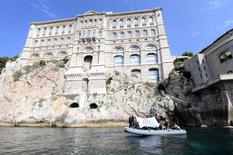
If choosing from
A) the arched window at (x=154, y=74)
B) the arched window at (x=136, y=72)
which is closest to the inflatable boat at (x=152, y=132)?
the arched window at (x=154, y=74)

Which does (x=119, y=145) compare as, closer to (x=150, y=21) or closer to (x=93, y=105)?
(x=93, y=105)

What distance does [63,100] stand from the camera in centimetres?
3638

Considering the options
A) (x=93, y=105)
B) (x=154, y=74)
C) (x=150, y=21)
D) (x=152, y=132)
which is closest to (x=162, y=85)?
(x=154, y=74)

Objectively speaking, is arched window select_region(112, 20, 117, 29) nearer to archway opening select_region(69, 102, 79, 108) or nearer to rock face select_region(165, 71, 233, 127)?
rock face select_region(165, 71, 233, 127)

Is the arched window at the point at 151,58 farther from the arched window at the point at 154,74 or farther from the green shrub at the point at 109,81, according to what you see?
the green shrub at the point at 109,81

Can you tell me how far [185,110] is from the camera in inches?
1235

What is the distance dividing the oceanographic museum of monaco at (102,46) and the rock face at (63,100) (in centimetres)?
259

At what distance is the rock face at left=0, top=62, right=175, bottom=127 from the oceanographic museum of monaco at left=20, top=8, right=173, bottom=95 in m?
2.59

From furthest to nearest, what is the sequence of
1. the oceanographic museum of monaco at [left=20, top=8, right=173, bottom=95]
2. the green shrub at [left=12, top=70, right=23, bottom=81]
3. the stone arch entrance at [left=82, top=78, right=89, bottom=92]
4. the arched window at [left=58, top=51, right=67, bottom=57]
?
the arched window at [left=58, top=51, right=67, bottom=57]
the green shrub at [left=12, top=70, right=23, bottom=81]
the oceanographic museum of monaco at [left=20, top=8, right=173, bottom=95]
the stone arch entrance at [left=82, top=78, right=89, bottom=92]

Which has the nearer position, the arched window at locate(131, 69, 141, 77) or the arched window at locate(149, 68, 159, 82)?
the arched window at locate(149, 68, 159, 82)

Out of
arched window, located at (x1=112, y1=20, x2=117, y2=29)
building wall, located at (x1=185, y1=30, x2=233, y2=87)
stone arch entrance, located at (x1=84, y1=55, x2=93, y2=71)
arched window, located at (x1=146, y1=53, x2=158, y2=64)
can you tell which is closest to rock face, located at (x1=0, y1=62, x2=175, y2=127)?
stone arch entrance, located at (x1=84, y1=55, x2=93, y2=71)

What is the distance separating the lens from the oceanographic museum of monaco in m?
40.2

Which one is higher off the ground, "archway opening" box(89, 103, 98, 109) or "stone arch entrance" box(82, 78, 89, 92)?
"stone arch entrance" box(82, 78, 89, 92)

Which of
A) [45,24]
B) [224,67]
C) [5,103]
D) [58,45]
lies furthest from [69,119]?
[45,24]
